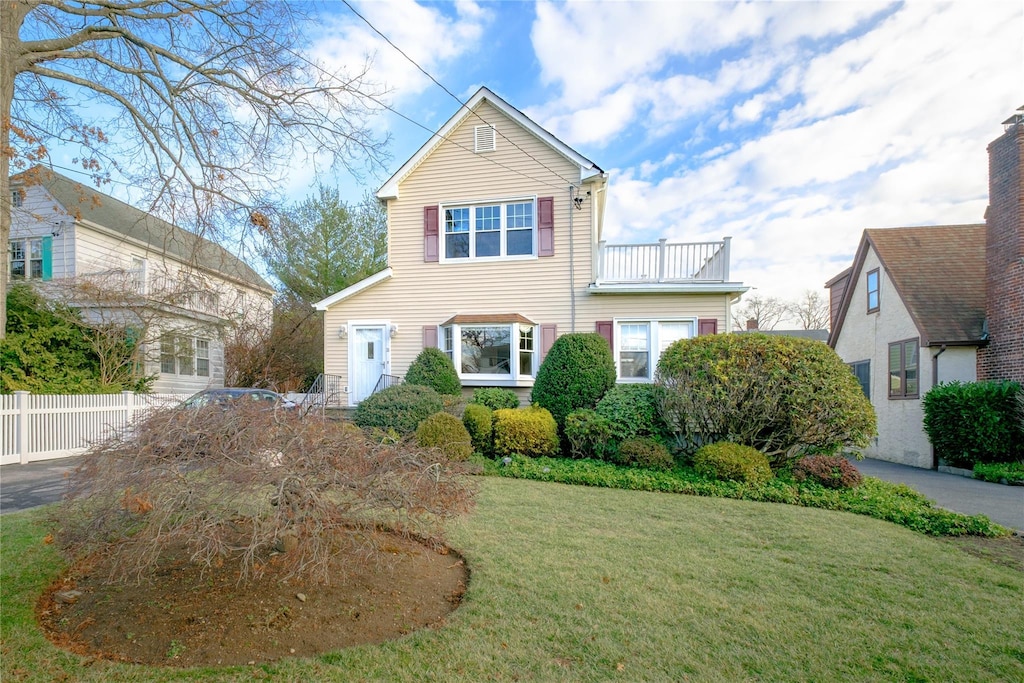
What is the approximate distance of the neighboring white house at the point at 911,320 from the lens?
490 inches

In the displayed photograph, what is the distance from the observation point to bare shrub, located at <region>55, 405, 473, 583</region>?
290 cm

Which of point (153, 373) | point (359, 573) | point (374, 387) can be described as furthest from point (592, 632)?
point (153, 373)

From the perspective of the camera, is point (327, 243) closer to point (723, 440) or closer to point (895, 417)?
point (723, 440)

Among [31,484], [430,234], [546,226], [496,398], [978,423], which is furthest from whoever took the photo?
[430,234]

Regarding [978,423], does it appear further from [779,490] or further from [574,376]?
[574,376]

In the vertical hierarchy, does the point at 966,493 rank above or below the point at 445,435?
below

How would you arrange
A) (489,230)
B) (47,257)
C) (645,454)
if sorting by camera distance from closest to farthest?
(645,454) < (489,230) < (47,257)

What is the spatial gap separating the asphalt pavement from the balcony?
5.85 metres

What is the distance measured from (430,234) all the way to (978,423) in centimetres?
1316

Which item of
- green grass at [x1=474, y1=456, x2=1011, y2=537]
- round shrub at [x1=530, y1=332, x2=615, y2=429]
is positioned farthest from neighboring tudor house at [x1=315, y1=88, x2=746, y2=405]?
green grass at [x1=474, y1=456, x2=1011, y2=537]

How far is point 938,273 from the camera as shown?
551 inches

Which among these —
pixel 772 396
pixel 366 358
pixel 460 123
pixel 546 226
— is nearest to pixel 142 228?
pixel 366 358

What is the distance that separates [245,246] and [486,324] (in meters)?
5.73

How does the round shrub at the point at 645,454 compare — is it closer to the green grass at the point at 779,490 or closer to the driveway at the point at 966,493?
the green grass at the point at 779,490
